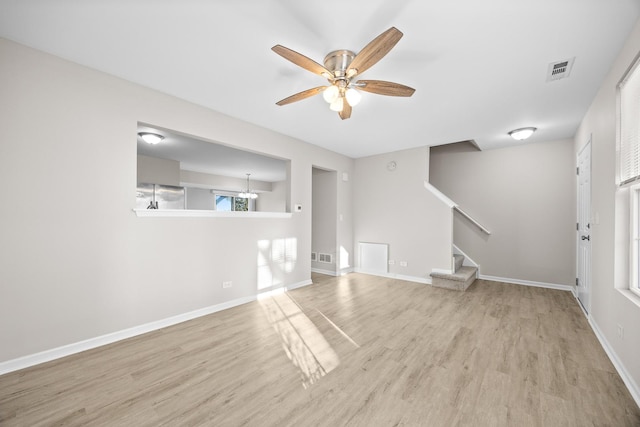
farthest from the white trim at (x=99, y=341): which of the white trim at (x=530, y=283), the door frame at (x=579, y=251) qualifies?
the white trim at (x=530, y=283)

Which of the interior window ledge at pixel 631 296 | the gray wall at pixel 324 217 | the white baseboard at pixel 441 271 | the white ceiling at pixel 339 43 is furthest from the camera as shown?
the gray wall at pixel 324 217

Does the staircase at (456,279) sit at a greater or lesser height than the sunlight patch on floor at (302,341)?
greater

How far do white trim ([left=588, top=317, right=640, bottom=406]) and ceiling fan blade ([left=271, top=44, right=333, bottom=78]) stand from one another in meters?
3.20

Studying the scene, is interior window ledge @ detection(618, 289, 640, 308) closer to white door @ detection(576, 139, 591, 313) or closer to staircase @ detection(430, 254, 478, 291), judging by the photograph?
white door @ detection(576, 139, 591, 313)

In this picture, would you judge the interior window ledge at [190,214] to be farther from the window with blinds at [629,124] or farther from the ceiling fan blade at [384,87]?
the window with blinds at [629,124]

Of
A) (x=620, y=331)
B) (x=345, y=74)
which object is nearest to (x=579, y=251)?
(x=620, y=331)

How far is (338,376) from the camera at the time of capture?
207cm

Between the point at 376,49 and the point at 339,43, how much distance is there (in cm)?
42

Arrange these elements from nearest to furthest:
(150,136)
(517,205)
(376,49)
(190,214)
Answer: (376,49) → (190,214) → (150,136) → (517,205)

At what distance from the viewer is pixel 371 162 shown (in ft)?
19.0

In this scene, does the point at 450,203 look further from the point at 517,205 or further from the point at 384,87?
the point at 384,87

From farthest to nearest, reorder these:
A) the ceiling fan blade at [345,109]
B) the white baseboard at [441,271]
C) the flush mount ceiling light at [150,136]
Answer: the white baseboard at [441,271] < the flush mount ceiling light at [150,136] < the ceiling fan blade at [345,109]

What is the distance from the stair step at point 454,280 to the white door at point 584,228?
1422mm

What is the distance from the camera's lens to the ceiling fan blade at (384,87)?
223cm
